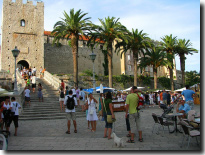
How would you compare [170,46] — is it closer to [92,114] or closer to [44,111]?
[44,111]

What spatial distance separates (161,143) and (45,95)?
13.4 meters

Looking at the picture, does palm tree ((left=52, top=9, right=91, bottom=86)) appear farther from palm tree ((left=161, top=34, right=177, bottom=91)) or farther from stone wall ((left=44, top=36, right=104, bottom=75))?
stone wall ((left=44, top=36, right=104, bottom=75))

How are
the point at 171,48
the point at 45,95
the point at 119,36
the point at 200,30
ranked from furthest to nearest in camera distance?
1. the point at 171,48
2. the point at 119,36
3. the point at 45,95
4. the point at 200,30

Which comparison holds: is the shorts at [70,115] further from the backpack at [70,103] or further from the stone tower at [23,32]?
the stone tower at [23,32]

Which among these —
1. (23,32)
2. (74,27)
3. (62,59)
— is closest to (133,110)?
(74,27)

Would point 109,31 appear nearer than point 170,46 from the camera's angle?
Yes

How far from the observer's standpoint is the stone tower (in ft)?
116

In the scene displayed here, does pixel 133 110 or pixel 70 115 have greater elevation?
pixel 133 110

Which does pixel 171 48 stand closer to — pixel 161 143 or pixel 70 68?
pixel 70 68

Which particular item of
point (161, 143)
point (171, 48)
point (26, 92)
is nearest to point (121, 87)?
point (171, 48)

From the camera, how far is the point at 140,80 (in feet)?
135

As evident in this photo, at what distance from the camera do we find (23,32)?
36812 mm

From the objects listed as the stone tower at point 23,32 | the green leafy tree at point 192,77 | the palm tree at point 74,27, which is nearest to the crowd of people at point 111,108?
the palm tree at point 74,27

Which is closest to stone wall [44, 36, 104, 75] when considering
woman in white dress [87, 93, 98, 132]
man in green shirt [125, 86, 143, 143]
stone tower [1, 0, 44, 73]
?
stone tower [1, 0, 44, 73]
